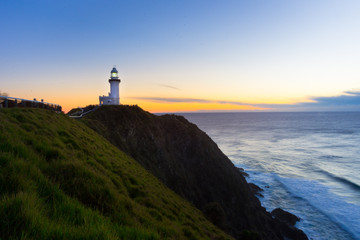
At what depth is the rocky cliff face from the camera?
23.8 m

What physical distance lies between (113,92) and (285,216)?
40.2 meters

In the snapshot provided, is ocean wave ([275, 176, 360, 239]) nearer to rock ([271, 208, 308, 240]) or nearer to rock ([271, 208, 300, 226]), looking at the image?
rock ([271, 208, 300, 226])

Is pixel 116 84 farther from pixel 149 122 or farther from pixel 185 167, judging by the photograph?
pixel 185 167

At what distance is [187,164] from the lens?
31.8 m

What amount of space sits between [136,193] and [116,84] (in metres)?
37.1

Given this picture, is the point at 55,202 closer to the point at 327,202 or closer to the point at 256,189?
the point at 256,189

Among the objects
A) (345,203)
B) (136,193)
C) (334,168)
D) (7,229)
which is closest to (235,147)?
(334,168)

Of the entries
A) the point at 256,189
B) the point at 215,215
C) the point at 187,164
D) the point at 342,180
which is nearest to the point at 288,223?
the point at 256,189

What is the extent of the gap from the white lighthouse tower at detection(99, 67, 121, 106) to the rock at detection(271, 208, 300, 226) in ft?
123

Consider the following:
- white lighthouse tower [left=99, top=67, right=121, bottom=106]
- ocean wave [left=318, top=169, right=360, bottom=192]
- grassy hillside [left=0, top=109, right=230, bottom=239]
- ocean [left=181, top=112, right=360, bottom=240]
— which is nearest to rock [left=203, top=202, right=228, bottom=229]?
grassy hillside [left=0, top=109, right=230, bottom=239]

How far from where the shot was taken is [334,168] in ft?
147

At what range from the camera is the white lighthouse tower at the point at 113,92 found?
40000 mm

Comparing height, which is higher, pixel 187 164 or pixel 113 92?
pixel 113 92

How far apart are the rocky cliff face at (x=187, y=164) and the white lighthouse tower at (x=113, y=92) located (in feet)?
38.2
